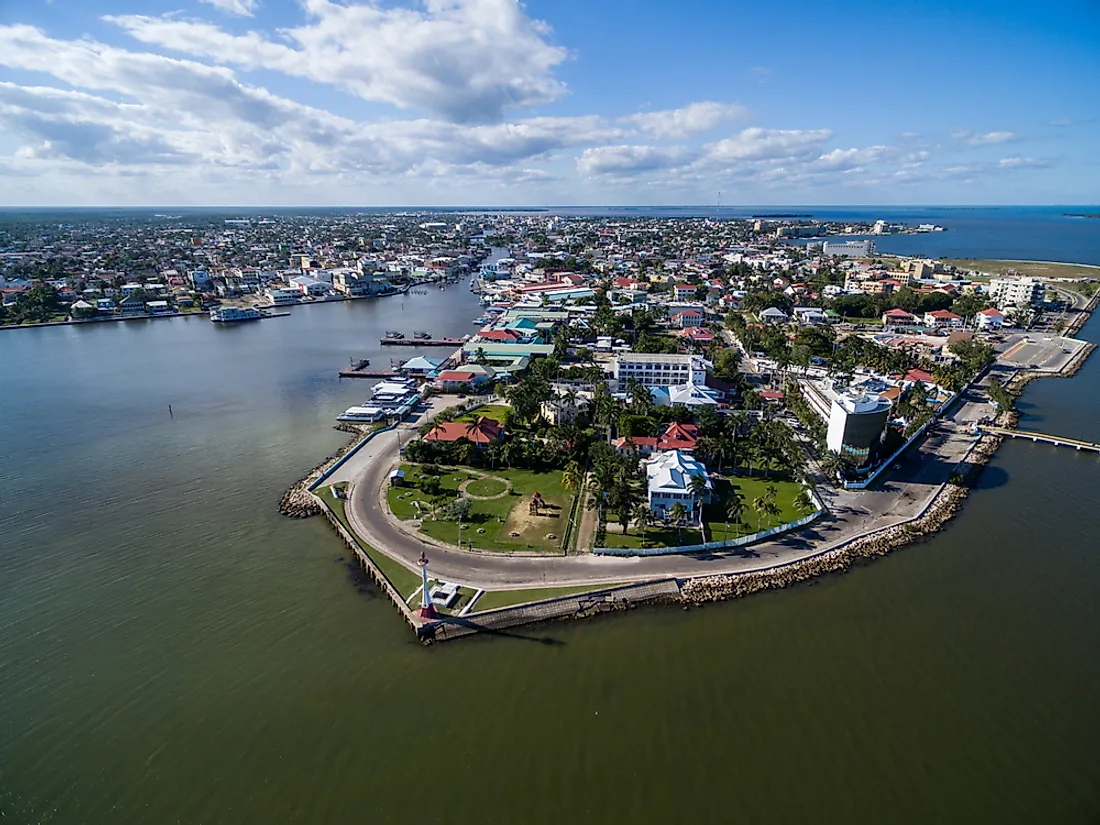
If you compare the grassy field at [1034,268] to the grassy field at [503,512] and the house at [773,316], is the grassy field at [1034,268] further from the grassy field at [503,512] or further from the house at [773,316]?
the grassy field at [503,512]

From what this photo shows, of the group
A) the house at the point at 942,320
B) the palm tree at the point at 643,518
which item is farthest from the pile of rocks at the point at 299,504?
the house at the point at 942,320

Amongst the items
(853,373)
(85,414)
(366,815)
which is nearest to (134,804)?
(366,815)

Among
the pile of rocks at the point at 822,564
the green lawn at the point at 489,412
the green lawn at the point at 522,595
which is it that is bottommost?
the pile of rocks at the point at 822,564

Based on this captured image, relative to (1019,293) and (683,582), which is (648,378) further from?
(1019,293)

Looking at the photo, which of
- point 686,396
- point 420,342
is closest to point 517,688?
point 686,396

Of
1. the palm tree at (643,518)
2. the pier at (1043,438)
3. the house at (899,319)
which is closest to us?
the palm tree at (643,518)
